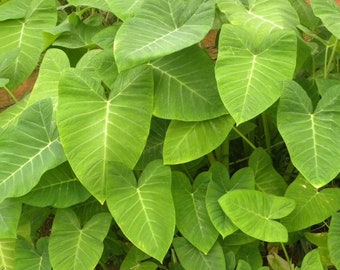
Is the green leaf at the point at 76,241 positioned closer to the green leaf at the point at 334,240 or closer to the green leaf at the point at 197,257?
the green leaf at the point at 197,257

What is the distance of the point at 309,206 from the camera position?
5.33ft

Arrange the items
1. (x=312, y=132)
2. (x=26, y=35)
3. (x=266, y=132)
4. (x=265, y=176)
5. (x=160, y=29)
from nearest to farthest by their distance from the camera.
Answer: (x=312, y=132)
(x=160, y=29)
(x=265, y=176)
(x=266, y=132)
(x=26, y=35)

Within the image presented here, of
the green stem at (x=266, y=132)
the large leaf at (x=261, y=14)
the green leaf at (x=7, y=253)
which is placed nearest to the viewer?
the large leaf at (x=261, y=14)

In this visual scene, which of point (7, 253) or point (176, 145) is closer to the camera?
point (176, 145)

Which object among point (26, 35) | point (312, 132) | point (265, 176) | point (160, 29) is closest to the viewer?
point (312, 132)

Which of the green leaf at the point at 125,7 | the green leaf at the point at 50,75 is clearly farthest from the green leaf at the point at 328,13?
the green leaf at the point at 50,75

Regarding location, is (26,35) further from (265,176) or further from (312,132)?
(312,132)

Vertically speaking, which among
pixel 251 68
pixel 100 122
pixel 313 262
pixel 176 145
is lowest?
pixel 313 262

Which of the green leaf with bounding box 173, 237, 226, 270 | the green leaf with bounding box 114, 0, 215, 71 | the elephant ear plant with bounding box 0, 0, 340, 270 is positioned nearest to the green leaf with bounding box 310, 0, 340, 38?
the elephant ear plant with bounding box 0, 0, 340, 270

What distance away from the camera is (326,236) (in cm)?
172

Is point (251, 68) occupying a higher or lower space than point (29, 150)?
higher

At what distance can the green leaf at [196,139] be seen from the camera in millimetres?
1604

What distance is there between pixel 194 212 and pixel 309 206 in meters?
0.33

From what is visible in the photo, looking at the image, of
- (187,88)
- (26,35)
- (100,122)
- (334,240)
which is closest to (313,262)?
(334,240)
